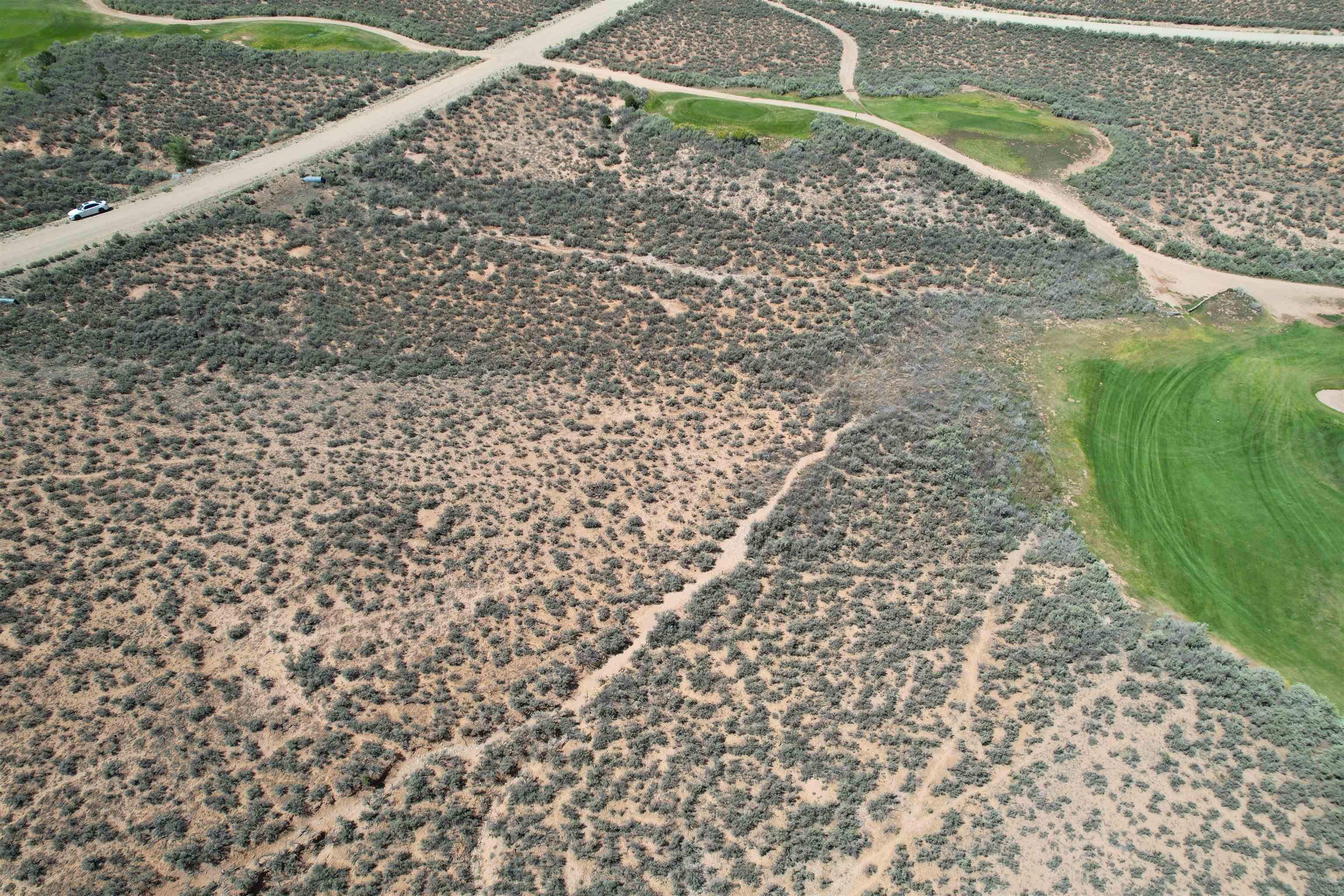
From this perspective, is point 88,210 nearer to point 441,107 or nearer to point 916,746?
point 441,107

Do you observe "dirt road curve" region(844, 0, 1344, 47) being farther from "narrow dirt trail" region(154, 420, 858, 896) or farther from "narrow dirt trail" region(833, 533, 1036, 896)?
"narrow dirt trail" region(833, 533, 1036, 896)

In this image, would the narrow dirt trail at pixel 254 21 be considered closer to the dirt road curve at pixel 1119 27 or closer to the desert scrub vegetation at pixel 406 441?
the desert scrub vegetation at pixel 406 441

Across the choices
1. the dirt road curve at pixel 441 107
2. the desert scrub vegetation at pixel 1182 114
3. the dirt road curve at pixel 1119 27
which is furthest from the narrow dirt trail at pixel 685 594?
the dirt road curve at pixel 1119 27

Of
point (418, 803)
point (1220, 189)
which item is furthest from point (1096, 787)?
point (1220, 189)

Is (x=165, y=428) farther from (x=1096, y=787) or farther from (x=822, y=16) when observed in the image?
(x=822, y=16)

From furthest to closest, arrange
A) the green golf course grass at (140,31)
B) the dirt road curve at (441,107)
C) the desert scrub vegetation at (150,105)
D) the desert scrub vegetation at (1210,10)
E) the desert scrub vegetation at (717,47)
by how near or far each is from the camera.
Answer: the desert scrub vegetation at (1210,10), the desert scrub vegetation at (717,47), the green golf course grass at (140,31), the desert scrub vegetation at (150,105), the dirt road curve at (441,107)

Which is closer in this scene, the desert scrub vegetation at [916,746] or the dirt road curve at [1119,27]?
the desert scrub vegetation at [916,746]

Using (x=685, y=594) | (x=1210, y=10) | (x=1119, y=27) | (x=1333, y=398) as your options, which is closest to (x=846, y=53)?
(x=1119, y=27)
